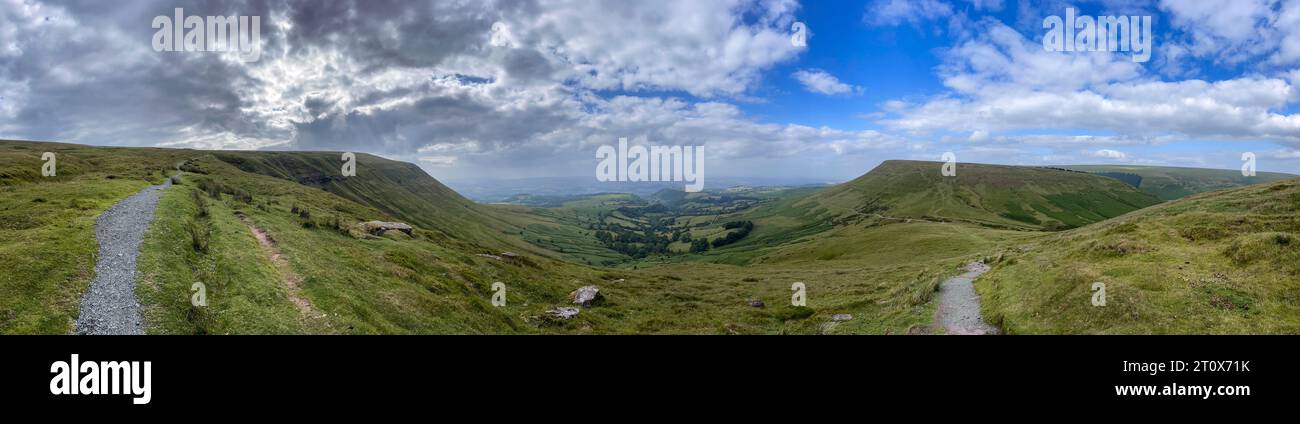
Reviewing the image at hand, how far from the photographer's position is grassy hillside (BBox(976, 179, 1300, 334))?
21.7 meters

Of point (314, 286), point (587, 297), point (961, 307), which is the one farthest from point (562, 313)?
point (961, 307)

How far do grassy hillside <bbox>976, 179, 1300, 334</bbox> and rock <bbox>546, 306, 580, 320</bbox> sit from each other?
33679 millimetres

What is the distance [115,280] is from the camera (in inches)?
919

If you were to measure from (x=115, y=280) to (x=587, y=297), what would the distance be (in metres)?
35.2

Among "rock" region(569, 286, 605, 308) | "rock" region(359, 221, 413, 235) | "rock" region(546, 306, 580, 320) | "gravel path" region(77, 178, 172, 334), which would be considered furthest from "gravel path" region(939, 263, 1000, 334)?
"rock" region(359, 221, 413, 235)

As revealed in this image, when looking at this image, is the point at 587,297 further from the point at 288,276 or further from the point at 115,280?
the point at 115,280

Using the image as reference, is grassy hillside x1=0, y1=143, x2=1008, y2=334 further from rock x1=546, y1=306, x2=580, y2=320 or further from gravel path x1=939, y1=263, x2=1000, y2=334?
gravel path x1=939, y1=263, x2=1000, y2=334

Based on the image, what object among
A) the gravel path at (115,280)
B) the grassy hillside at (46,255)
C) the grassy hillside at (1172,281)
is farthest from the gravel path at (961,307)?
the grassy hillside at (46,255)

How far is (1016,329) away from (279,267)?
4979 centimetres

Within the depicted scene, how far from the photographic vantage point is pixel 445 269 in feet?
154
